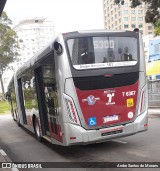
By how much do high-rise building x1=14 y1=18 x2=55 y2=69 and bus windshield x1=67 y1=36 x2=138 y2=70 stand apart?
12001cm

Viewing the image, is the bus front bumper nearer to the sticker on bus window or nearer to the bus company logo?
the sticker on bus window

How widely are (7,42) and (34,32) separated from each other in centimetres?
8365

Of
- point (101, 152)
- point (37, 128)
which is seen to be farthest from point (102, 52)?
point (37, 128)

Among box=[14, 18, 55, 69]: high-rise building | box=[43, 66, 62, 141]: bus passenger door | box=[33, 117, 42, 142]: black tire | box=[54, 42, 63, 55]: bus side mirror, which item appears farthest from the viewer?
box=[14, 18, 55, 69]: high-rise building

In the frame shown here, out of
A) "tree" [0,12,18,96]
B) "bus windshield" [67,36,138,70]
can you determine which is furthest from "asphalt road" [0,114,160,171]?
"tree" [0,12,18,96]

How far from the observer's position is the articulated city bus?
8.07 metres

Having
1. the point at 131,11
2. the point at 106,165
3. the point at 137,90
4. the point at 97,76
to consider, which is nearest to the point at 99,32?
the point at 97,76

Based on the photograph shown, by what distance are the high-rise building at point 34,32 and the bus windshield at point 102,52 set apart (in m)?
120

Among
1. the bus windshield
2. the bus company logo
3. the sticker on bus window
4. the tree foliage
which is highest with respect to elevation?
the tree foliage

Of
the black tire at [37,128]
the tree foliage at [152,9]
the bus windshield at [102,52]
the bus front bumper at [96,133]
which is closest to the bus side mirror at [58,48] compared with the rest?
the bus windshield at [102,52]

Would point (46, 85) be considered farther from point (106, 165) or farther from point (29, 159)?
point (106, 165)

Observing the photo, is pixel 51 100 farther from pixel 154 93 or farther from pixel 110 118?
pixel 154 93

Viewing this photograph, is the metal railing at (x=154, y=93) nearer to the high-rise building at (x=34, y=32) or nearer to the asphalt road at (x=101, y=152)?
the asphalt road at (x=101, y=152)

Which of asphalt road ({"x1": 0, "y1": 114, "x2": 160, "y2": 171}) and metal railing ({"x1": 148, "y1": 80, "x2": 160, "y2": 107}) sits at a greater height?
asphalt road ({"x1": 0, "y1": 114, "x2": 160, "y2": 171})
